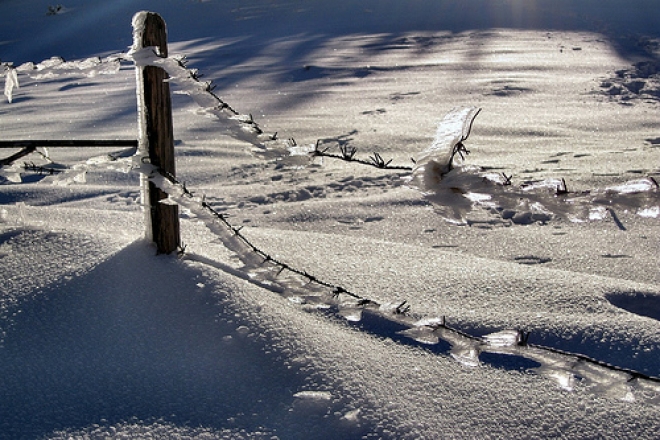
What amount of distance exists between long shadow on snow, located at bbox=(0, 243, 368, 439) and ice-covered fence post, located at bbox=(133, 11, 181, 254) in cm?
13

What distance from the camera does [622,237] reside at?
10.1 ft

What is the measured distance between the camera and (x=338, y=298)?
1.75 metres

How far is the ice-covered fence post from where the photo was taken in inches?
73.4

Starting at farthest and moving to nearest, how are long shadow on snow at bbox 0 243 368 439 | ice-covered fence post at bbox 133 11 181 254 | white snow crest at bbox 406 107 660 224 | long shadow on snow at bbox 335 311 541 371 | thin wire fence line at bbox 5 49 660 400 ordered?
ice-covered fence post at bbox 133 11 181 254
long shadow on snow at bbox 335 311 541 371
long shadow on snow at bbox 0 243 368 439
thin wire fence line at bbox 5 49 660 400
white snow crest at bbox 406 107 660 224

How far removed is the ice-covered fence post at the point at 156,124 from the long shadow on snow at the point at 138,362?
0.44 feet

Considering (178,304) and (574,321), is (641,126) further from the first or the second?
(178,304)

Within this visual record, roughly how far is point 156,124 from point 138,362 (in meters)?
0.75

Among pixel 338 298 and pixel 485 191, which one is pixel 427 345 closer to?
pixel 338 298

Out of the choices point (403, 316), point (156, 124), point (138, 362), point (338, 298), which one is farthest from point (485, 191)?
point (156, 124)

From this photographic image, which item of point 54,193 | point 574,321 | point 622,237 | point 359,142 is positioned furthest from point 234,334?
point 359,142

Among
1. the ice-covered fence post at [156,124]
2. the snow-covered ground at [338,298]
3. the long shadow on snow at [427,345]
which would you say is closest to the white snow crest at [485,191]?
the snow-covered ground at [338,298]

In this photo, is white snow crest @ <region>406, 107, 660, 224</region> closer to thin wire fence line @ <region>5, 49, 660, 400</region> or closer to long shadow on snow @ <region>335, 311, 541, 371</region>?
thin wire fence line @ <region>5, 49, 660, 400</region>

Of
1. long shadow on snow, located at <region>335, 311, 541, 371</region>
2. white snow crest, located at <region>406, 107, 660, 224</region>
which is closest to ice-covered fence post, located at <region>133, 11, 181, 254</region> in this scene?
long shadow on snow, located at <region>335, 311, 541, 371</region>

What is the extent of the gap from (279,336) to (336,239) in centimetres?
120
